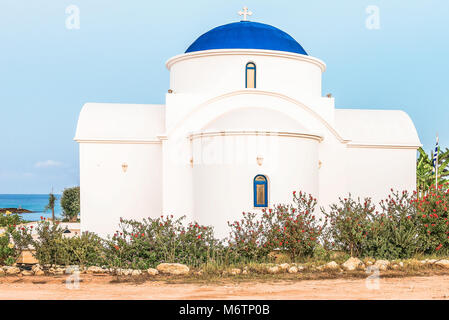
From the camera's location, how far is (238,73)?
18.5 m

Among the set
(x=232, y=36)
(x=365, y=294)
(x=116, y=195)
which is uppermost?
(x=232, y=36)

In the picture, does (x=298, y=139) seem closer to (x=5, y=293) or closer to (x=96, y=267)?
(x=96, y=267)

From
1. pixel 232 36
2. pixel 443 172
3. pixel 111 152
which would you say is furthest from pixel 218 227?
pixel 443 172

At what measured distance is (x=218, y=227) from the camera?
606 inches

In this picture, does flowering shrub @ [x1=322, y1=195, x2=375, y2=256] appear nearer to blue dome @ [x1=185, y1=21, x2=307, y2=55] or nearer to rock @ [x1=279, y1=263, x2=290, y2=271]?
rock @ [x1=279, y1=263, x2=290, y2=271]

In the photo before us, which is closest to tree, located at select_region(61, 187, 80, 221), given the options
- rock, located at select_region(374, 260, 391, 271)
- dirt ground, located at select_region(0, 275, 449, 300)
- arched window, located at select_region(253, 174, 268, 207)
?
arched window, located at select_region(253, 174, 268, 207)

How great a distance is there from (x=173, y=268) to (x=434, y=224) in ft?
20.9

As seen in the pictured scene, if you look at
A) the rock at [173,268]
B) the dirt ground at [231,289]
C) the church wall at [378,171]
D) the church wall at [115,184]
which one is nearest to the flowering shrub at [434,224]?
the dirt ground at [231,289]

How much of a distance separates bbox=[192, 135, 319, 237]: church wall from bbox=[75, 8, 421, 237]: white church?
31 millimetres

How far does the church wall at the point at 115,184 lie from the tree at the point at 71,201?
19.9 m

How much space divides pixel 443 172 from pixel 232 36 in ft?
62.9

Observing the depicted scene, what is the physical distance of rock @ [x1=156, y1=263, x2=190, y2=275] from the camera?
9.80 meters

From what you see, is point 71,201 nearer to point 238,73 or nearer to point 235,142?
point 238,73
